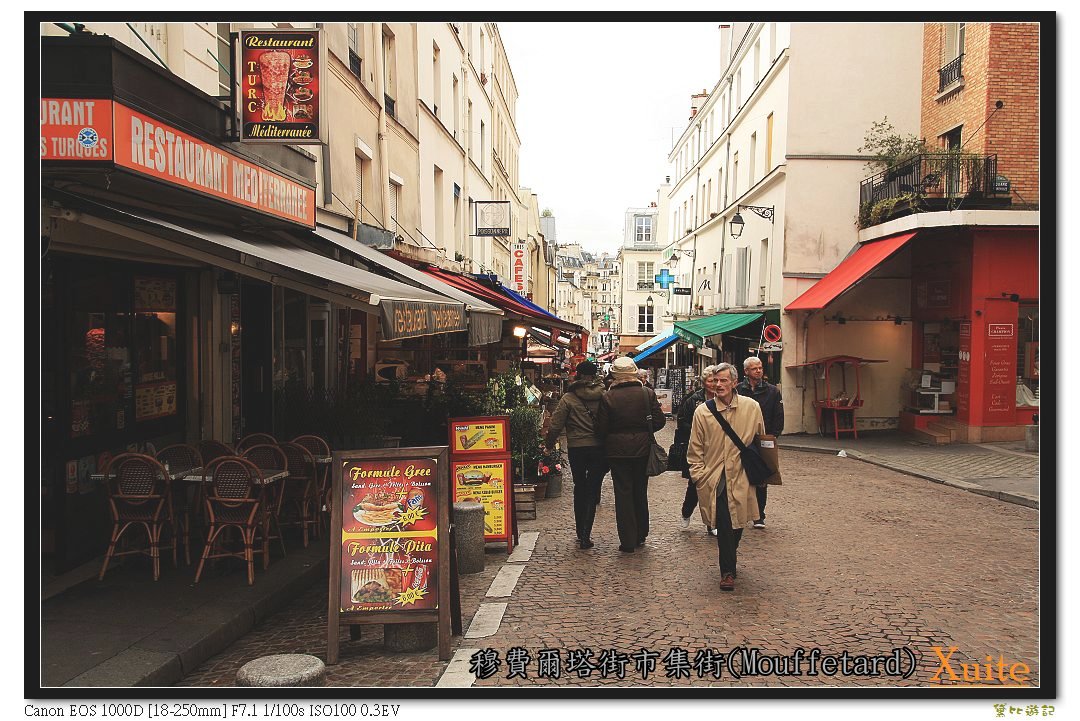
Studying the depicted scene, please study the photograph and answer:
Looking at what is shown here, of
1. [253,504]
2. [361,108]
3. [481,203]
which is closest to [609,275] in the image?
[481,203]

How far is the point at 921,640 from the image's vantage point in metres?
5.27

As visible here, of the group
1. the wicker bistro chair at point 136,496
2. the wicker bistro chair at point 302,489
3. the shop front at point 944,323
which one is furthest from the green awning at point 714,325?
the wicker bistro chair at point 136,496

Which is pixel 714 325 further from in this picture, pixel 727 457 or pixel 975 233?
pixel 727 457

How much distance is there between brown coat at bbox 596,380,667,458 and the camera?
747 centimetres

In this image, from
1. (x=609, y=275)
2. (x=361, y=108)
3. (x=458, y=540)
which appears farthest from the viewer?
(x=609, y=275)

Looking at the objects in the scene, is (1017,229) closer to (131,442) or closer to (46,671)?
(131,442)

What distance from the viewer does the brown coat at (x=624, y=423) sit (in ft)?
24.5

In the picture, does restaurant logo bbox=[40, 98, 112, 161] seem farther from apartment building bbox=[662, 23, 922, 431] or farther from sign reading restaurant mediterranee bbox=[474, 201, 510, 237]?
apartment building bbox=[662, 23, 922, 431]

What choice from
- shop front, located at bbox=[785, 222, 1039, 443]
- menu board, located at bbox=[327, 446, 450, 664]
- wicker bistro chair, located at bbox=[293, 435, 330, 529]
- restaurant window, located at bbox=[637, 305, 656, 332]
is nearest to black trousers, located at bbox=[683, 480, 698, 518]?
wicker bistro chair, located at bbox=[293, 435, 330, 529]

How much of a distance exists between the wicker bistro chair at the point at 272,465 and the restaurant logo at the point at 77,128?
2588 mm

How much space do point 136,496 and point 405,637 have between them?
2565mm

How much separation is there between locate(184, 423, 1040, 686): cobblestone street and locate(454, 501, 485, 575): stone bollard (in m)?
0.15

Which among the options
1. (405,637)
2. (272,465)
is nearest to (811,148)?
(272,465)

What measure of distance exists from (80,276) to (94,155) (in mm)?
1878
